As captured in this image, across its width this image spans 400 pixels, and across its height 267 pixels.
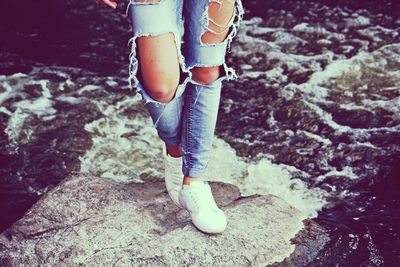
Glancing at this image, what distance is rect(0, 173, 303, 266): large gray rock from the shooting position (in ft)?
7.35

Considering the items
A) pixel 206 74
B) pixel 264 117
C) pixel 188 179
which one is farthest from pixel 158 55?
pixel 264 117

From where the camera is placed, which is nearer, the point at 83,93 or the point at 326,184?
the point at 326,184

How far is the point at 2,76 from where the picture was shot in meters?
4.60

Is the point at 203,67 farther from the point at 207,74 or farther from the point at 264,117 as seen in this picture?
the point at 264,117

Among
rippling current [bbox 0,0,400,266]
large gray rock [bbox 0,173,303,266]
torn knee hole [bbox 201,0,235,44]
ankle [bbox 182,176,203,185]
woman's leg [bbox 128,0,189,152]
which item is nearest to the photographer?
woman's leg [bbox 128,0,189,152]

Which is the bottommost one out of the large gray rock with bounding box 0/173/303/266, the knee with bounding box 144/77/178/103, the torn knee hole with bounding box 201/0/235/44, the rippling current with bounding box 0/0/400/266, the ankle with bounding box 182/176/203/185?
the rippling current with bounding box 0/0/400/266

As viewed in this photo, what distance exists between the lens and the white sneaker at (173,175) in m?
2.48

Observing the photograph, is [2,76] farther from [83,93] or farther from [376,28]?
[376,28]

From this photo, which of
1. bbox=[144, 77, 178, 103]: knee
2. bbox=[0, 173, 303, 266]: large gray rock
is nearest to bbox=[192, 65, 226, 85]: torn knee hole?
bbox=[144, 77, 178, 103]: knee

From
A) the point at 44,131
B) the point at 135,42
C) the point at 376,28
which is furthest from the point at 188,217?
the point at 376,28

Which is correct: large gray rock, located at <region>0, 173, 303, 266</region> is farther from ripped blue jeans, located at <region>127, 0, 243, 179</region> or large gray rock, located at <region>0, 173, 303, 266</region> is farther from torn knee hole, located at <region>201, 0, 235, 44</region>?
torn knee hole, located at <region>201, 0, 235, 44</region>

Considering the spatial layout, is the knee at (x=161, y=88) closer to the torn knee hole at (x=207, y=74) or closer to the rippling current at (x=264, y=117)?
the torn knee hole at (x=207, y=74)

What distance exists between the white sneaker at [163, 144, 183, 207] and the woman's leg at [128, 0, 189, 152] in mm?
346

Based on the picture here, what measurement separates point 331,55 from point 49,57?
2.53 metres
